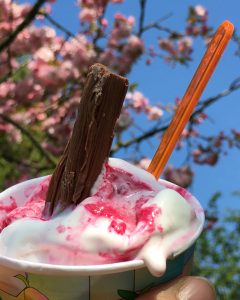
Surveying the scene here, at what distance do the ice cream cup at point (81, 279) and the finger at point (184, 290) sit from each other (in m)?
0.01

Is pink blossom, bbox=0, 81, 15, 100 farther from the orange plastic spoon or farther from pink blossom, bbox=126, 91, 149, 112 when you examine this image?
the orange plastic spoon

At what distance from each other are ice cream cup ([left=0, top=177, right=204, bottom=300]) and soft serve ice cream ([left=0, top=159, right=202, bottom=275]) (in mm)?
25

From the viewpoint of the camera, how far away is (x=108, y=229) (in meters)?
1.00

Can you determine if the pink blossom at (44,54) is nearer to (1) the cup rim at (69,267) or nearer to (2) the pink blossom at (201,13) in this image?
(2) the pink blossom at (201,13)

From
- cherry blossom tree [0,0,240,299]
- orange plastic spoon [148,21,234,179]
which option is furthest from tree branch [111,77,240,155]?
orange plastic spoon [148,21,234,179]

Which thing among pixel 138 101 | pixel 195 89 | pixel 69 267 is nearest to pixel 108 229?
pixel 69 267

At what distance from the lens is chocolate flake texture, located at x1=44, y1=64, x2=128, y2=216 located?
1071mm

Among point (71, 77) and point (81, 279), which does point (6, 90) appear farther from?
point (81, 279)

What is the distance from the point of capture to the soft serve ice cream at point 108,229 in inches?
38.9

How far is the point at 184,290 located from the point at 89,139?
0.33m

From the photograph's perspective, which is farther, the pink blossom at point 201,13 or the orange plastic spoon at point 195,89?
the pink blossom at point 201,13

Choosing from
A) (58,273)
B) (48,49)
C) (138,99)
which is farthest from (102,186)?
(138,99)

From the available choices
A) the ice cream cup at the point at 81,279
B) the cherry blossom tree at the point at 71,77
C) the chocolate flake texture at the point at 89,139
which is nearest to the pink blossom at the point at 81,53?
the cherry blossom tree at the point at 71,77

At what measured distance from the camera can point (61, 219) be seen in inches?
41.7
